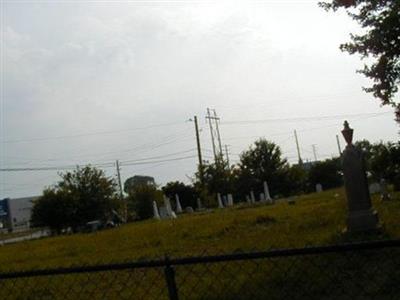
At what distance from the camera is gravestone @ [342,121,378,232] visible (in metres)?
10.5

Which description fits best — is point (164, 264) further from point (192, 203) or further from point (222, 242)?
point (192, 203)

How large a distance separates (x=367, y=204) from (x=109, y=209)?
5026 cm

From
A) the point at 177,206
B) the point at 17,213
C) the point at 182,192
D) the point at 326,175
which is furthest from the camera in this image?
the point at 17,213

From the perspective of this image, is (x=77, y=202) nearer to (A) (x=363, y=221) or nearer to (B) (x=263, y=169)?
(B) (x=263, y=169)

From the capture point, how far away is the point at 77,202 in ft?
185

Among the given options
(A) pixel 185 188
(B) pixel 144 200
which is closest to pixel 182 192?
(A) pixel 185 188

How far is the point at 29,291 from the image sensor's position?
970cm

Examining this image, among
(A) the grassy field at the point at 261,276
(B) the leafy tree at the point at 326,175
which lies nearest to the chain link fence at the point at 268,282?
(A) the grassy field at the point at 261,276

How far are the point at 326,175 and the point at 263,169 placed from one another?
7217 mm

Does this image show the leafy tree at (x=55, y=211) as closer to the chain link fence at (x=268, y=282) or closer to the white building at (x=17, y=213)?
the chain link fence at (x=268, y=282)

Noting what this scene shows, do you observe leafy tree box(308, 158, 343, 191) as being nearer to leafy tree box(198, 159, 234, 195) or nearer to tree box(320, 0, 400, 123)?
leafy tree box(198, 159, 234, 195)

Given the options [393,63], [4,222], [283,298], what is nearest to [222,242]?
[393,63]

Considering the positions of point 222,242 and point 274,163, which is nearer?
point 222,242

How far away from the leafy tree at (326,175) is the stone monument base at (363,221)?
181ft
